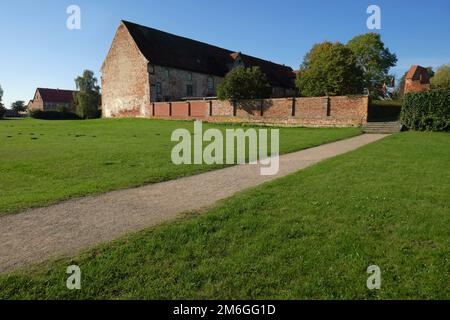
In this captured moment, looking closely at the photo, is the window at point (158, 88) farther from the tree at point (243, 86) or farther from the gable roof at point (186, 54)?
the tree at point (243, 86)

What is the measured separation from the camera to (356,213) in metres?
5.42

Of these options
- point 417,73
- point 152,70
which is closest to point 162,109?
point 152,70

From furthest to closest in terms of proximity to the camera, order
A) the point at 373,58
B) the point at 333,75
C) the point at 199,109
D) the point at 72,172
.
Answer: the point at 373,58 < the point at 199,109 < the point at 333,75 < the point at 72,172

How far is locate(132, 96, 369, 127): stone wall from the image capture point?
1122 inches

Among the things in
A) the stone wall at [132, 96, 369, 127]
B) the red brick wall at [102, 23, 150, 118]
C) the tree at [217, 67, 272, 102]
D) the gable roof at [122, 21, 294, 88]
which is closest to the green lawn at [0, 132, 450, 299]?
the stone wall at [132, 96, 369, 127]

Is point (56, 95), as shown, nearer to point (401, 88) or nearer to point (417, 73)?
point (401, 88)

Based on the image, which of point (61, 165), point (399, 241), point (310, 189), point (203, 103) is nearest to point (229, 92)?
point (203, 103)

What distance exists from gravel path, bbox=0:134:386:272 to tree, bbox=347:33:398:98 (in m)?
52.3

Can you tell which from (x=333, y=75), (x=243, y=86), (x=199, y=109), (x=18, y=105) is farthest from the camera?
(x=18, y=105)

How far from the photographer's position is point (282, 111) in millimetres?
32469

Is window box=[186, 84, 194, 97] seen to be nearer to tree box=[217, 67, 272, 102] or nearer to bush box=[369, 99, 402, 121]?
tree box=[217, 67, 272, 102]

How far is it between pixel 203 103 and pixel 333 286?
35190 mm

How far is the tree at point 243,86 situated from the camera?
34531mm

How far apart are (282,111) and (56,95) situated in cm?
8326
